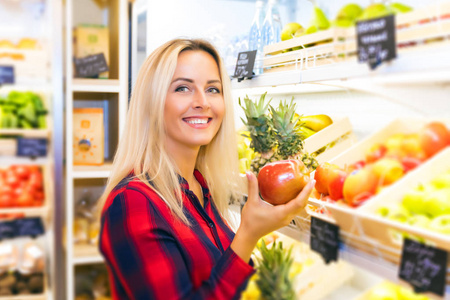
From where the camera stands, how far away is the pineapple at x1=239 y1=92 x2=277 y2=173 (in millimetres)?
1561

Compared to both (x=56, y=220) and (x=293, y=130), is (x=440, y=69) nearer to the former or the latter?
(x=293, y=130)

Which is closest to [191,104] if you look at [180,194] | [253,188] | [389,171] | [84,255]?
[180,194]

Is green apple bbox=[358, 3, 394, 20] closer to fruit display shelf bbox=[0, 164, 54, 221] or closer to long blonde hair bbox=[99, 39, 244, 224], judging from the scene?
long blonde hair bbox=[99, 39, 244, 224]

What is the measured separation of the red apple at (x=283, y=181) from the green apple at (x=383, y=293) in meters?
0.35

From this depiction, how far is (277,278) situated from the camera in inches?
48.6

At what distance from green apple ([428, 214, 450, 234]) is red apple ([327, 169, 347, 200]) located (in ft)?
0.98

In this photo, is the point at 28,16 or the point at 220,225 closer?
the point at 220,225

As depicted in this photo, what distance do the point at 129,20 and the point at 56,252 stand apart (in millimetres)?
1354

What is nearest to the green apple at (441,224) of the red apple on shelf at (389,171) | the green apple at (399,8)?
the red apple on shelf at (389,171)

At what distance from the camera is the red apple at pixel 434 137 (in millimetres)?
958

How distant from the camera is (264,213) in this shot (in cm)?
130

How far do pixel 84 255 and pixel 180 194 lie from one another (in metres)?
1.22

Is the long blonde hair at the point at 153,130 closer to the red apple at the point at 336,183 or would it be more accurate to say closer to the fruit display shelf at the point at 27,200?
the red apple at the point at 336,183

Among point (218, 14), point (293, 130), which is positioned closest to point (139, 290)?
point (293, 130)
